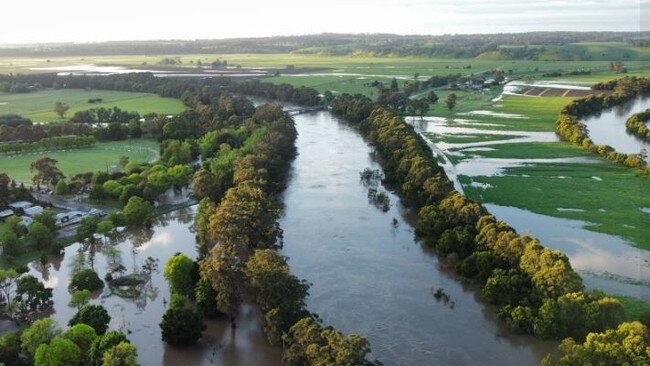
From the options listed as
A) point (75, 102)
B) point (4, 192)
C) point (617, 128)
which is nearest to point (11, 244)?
point (4, 192)

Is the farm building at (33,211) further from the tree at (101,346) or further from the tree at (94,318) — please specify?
the tree at (101,346)

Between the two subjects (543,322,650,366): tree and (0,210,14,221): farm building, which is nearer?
(543,322,650,366): tree

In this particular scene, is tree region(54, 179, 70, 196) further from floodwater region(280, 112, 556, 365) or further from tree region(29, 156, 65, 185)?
floodwater region(280, 112, 556, 365)

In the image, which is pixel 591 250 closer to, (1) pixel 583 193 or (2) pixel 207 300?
(1) pixel 583 193

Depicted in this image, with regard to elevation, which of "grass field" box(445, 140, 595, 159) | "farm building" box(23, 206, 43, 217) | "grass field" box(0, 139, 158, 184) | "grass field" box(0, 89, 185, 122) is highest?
"grass field" box(0, 89, 185, 122)

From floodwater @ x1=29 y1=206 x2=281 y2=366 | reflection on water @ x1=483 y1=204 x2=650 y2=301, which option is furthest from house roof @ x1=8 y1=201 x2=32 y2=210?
reflection on water @ x1=483 y1=204 x2=650 y2=301

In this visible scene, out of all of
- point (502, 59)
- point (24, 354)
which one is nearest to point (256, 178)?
point (24, 354)

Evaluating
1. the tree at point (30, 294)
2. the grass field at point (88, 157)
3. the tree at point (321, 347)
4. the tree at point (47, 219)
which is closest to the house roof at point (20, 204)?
the tree at point (47, 219)
